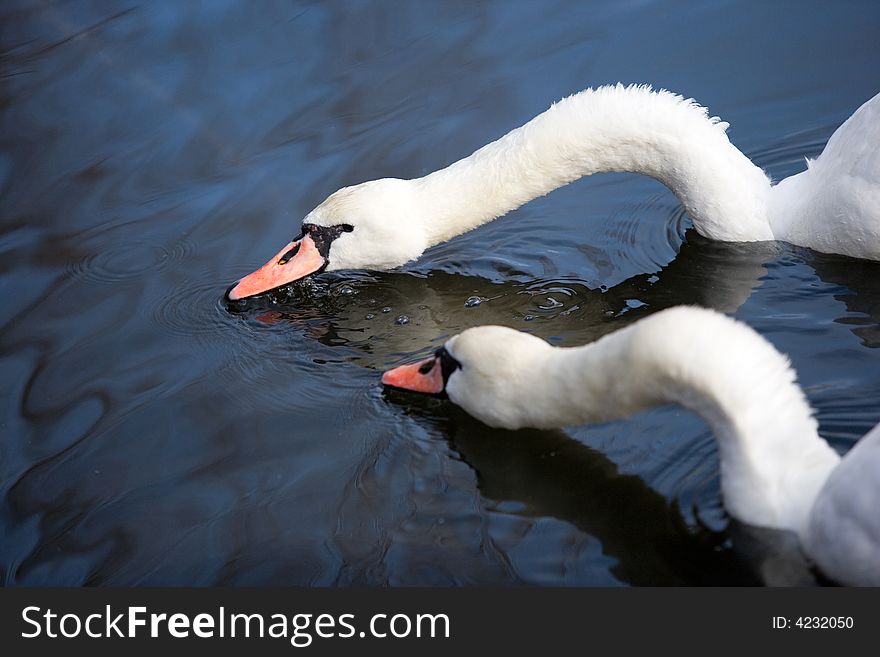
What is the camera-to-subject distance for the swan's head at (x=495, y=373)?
5.46 meters

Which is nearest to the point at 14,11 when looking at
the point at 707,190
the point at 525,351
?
the point at 707,190

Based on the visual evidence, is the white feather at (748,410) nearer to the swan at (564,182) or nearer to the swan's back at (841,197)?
the swan's back at (841,197)

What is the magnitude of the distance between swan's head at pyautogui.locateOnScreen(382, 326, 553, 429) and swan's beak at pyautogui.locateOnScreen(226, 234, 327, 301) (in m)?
1.82

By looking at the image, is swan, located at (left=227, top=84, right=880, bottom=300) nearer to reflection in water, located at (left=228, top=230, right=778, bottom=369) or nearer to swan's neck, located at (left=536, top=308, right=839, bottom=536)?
reflection in water, located at (left=228, top=230, right=778, bottom=369)

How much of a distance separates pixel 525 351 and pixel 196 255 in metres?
3.59

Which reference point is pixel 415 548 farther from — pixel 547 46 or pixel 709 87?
pixel 547 46

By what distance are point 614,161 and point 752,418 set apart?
308 cm

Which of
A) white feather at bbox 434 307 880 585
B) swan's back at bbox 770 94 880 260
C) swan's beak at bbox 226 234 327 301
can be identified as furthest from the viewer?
swan's beak at bbox 226 234 327 301

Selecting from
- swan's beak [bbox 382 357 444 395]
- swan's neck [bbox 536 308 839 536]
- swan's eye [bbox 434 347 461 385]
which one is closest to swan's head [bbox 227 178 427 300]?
swan's beak [bbox 382 357 444 395]

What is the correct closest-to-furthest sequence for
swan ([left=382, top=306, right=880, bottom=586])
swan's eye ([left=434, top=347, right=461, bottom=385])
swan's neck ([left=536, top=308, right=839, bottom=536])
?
1. swan ([left=382, top=306, right=880, bottom=586])
2. swan's neck ([left=536, top=308, right=839, bottom=536])
3. swan's eye ([left=434, top=347, right=461, bottom=385])

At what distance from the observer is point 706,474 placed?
5.30 m

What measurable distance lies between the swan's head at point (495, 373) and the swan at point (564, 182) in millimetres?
1742

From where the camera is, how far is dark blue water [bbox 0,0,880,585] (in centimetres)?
546

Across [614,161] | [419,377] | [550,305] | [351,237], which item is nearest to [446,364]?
[419,377]
